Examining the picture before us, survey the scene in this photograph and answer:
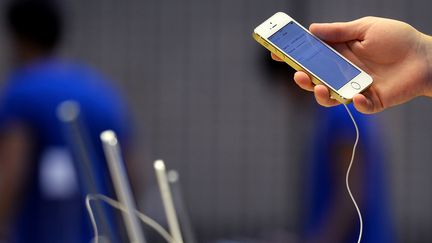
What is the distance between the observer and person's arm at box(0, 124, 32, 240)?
8.29 ft

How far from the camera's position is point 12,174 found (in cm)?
253

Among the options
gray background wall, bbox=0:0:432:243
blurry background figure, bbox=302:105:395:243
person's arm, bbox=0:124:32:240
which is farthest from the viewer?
gray background wall, bbox=0:0:432:243

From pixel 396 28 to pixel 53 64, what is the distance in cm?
144

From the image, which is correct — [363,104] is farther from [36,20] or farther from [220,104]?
[220,104]

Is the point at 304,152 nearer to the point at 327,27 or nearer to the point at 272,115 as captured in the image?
the point at 272,115

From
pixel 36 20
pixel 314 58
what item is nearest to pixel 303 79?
pixel 314 58

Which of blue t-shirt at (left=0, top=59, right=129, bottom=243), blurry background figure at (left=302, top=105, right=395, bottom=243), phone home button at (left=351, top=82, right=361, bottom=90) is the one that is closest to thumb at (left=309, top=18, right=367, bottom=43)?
phone home button at (left=351, top=82, right=361, bottom=90)

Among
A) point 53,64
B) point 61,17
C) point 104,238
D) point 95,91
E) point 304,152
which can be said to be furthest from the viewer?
A: point 304,152

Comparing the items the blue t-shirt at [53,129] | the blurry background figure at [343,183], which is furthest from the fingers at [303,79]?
the blurry background figure at [343,183]

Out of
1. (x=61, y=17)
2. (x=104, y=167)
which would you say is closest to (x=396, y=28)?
(x=104, y=167)

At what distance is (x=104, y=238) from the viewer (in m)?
1.51

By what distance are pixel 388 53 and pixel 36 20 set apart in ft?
5.47

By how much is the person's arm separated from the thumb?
118 centimetres

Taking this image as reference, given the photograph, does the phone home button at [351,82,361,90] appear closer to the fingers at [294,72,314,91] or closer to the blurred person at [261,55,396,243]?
the fingers at [294,72,314,91]
